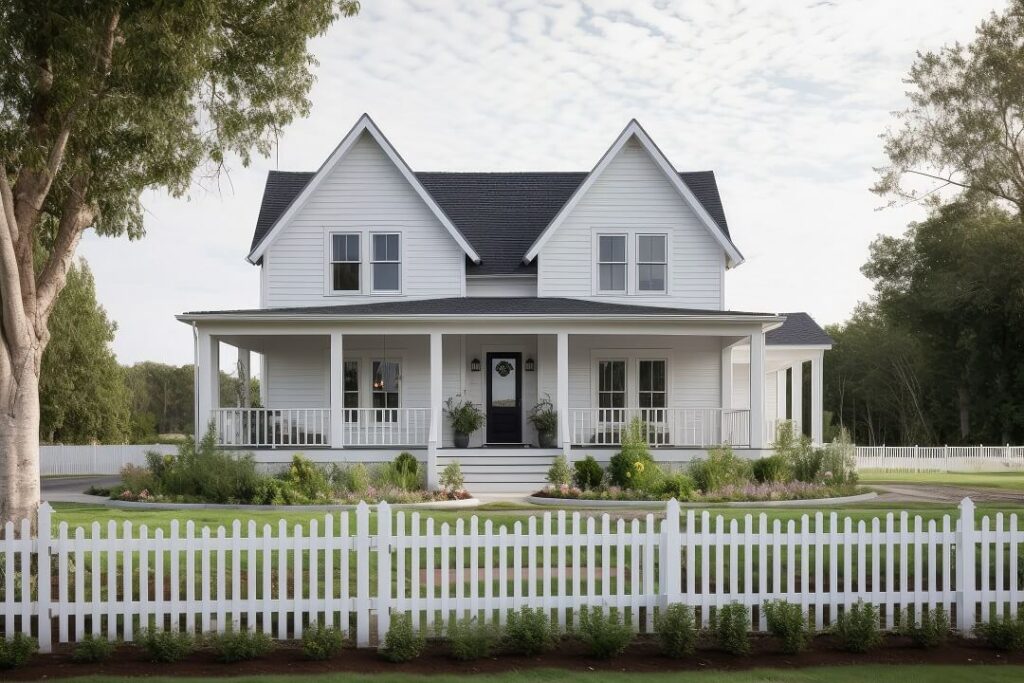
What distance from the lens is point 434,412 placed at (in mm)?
21859

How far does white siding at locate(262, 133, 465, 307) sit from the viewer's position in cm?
2536

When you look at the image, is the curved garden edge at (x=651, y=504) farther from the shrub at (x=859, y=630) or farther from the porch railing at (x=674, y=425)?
the shrub at (x=859, y=630)

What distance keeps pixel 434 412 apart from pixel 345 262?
5762mm

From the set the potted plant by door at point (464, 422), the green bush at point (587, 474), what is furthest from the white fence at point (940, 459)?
the green bush at point (587, 474)

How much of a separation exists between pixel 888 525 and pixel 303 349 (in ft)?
61.3

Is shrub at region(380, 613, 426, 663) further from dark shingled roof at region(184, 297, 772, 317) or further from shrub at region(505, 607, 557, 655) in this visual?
dark shingled roof at region(184, 297, 772, 317)

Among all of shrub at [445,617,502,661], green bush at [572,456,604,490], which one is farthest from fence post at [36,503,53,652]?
green bush at [572,456,604,490]

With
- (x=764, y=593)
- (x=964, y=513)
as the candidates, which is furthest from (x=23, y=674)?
(x=964, y=513)

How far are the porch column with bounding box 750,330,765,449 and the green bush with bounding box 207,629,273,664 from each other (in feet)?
52.4

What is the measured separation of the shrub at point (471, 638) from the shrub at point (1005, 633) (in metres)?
4.47

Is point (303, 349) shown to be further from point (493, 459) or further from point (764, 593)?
point (764, 593)

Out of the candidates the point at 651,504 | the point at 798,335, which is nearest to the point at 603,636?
the point at 651,504

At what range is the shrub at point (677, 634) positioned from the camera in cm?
850

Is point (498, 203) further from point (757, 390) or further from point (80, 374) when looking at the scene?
point (80, 374)
